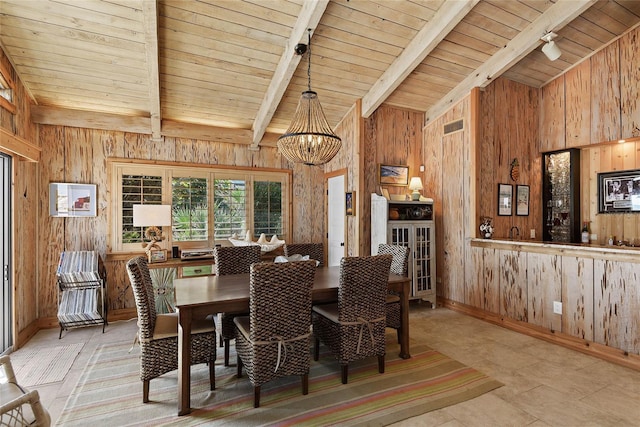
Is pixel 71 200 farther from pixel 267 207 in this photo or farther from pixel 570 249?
pixel 570 249

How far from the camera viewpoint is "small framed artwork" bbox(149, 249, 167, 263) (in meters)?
4.32

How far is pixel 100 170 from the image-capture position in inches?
172

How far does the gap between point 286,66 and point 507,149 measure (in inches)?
141

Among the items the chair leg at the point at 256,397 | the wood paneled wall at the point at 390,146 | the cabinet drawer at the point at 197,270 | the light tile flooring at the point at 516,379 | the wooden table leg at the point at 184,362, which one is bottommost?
the light tile flooring at the point at 516,379

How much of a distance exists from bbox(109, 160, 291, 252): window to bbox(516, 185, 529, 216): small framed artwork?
3.68m

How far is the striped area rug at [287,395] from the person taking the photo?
2271 millimetres

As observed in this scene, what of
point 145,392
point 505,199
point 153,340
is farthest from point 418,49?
point 145,392

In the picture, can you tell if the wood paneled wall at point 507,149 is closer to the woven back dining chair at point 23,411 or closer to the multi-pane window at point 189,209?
the multi-pane window at point 189,209

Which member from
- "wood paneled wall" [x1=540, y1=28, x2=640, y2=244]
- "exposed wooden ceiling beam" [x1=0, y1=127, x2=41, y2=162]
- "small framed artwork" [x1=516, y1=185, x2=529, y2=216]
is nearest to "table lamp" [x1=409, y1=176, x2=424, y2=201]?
"small framed artwork" [x1=516, y1=185, x2=529, y2=216]

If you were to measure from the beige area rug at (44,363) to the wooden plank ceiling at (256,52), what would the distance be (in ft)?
8.83

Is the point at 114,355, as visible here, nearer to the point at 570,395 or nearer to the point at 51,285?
the point at 51,285

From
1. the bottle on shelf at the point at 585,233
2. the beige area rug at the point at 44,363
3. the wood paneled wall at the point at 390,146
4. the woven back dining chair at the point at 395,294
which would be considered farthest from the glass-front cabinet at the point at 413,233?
the beige area rug at the point at 44,363

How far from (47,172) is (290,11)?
361 cm

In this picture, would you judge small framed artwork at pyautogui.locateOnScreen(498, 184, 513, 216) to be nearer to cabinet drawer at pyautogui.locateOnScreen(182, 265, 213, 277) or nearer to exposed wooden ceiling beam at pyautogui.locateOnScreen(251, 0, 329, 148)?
exposed wooden ceiling beam at pyautogui.locateOnScreen(251, 0, 329, 148)
